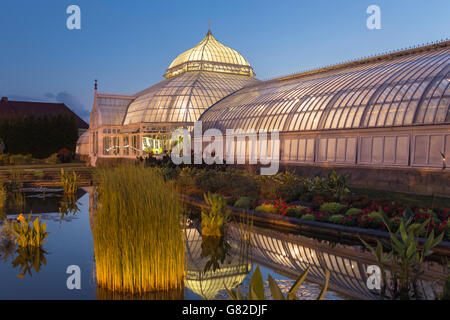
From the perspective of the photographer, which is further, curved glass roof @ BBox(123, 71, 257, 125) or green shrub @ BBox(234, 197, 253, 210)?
curved glass roof @ BBox(123, 71, 257, 125)

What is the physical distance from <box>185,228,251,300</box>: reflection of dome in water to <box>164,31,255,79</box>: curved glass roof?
33756mm

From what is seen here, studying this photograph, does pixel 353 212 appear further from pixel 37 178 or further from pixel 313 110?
pixel 37 178

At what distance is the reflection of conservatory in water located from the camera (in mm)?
33844

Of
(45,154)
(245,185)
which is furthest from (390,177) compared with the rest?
(45,154)

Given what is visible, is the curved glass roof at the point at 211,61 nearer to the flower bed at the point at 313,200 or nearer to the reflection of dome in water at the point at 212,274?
the flower bed at the point at 313,200

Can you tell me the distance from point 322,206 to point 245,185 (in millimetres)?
4377

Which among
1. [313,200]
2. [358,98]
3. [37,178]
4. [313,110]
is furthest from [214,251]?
[37,178]

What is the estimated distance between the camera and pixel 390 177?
16750 mm

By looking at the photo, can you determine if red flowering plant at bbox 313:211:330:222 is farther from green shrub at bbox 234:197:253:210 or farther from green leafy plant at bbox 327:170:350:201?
green shrub at bbox 234:197:253:210

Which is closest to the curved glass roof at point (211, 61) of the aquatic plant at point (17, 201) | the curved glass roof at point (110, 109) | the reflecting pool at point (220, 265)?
the curved glass roof at point (110, 109)

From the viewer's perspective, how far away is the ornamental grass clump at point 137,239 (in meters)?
6.04

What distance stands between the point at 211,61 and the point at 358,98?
23415 millimetres

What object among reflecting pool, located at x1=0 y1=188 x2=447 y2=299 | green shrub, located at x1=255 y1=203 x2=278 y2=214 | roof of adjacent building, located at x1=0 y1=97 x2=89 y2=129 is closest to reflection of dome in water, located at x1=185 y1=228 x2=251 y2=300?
reflecting pool, located at x1=0 y1=188 x2=447 y2=299

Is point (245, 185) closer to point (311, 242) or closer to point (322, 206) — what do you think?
point (322, 206)
